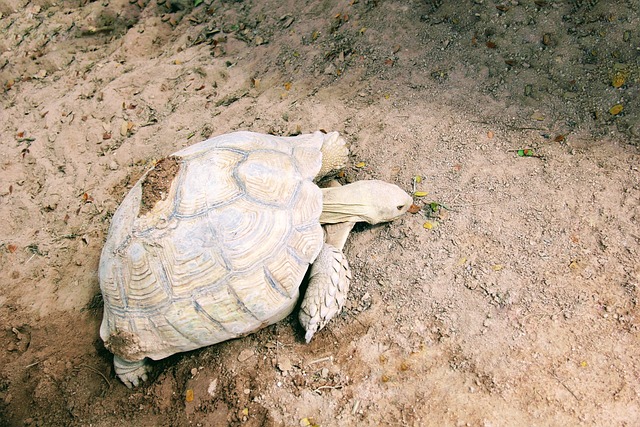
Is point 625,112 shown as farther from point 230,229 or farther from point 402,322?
point 230,229

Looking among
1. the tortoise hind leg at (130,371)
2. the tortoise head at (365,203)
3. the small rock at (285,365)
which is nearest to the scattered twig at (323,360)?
the small rock at (285,365)

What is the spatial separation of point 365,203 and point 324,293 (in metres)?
0.76

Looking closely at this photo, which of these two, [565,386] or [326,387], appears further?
[326,387]

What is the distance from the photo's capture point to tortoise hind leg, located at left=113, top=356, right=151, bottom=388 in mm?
3348

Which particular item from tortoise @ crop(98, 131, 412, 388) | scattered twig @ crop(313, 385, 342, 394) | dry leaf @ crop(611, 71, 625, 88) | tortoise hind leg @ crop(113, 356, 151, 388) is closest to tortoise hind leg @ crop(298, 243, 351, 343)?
tortoise @ crop(98, 131, 412, 388)

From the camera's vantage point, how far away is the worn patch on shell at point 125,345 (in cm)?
310

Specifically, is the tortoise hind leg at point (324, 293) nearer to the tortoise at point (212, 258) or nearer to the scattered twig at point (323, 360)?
the tortoise at point (212, 258)

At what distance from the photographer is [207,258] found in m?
2.99

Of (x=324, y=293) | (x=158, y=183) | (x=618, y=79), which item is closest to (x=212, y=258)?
(x=158, y=183)

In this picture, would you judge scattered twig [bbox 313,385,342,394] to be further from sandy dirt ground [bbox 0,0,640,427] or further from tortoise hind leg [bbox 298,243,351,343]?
tortoise hind leg [bbox 298,243,351,343]

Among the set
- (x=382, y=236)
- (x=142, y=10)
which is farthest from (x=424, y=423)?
(x=142, y=10)

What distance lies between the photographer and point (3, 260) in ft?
14.3

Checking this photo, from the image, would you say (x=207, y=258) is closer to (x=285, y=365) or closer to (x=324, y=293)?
(x=324, y=293)

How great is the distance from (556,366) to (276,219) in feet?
6.24
